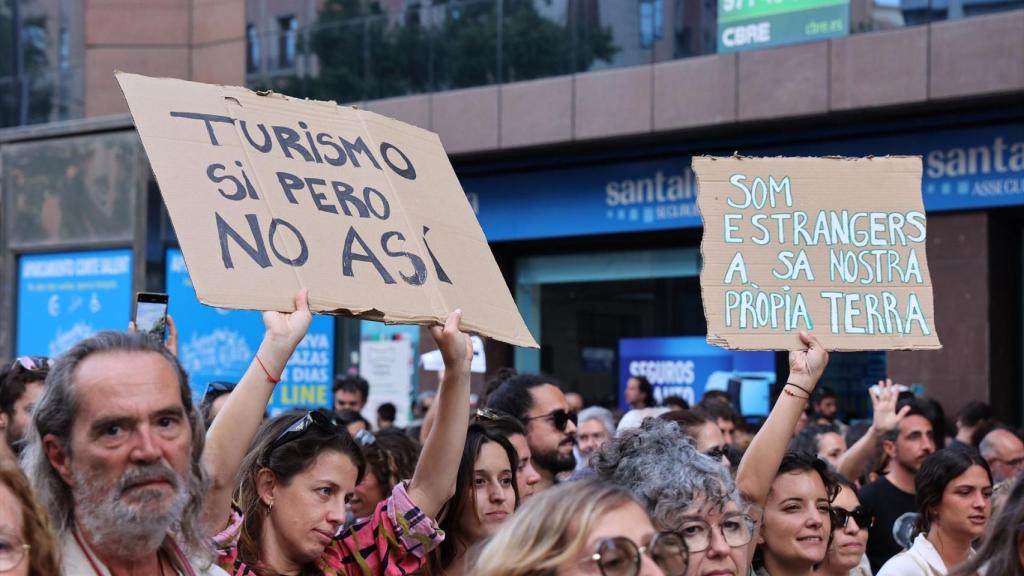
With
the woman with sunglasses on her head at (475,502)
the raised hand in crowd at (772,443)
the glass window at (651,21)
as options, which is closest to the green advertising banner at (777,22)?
the glass window at (651,21)

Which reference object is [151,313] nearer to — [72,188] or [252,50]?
[72,188]

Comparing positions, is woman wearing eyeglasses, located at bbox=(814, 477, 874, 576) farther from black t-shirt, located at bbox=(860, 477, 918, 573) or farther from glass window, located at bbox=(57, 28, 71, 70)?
glass window, located at bbox=(57, 28, 71, 70)

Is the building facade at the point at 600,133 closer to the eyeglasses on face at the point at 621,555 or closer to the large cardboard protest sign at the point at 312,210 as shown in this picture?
the large cardboard protest sign at the point at 312,210

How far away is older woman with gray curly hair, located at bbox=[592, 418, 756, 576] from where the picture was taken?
407cm

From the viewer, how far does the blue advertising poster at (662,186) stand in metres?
14.0

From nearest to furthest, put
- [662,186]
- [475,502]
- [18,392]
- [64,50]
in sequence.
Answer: [475,502] → [18,392] → [662,186] → [64,50]

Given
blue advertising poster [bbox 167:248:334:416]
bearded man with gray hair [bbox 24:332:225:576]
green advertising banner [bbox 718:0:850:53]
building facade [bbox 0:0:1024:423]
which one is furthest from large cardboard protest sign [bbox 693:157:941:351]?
blue advertising poster [bbox 167:248:334:416]

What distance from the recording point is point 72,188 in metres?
13.7

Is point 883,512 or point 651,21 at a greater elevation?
point 651,21

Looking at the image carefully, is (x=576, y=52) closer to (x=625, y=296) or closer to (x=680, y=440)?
(x=625, y=296)

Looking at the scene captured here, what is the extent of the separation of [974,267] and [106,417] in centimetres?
1206

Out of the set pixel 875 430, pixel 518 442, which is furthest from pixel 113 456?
pixel 875 430

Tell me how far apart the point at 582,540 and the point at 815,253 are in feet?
10.0

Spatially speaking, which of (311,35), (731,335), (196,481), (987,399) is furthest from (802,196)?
(311,35)
